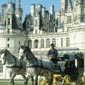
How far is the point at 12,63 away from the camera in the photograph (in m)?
20.2

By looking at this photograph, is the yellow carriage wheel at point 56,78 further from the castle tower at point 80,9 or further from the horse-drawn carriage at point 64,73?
the castle tower at point 80,9

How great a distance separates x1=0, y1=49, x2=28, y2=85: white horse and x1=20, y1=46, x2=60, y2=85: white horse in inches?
47.4

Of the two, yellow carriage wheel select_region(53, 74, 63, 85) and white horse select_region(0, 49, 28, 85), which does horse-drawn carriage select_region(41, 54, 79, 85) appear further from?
white horse select_region(0, 49, 28, 85)

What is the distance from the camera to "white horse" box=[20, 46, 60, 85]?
18625mm

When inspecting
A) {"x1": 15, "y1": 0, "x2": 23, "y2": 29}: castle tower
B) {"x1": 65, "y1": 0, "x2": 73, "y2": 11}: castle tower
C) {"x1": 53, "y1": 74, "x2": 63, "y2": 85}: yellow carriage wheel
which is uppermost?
{"x1": 65, "y1": 0, "x2": 73, "y2": 11}: castle tower

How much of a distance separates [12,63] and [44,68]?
1.98 metres

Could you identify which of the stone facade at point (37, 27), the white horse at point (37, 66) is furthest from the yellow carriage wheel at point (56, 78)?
the stone facade at point (37, 27)

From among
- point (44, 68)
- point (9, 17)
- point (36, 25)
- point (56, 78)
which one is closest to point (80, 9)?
point (36, 25)

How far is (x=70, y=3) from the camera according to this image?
75.3m

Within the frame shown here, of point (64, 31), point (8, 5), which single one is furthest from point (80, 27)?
point (8, 5)

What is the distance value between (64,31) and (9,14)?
12931 mm

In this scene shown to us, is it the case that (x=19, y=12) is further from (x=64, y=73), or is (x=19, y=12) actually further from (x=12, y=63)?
(x=64, y=73)

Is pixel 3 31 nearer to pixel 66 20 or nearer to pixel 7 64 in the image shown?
pixel 66 20

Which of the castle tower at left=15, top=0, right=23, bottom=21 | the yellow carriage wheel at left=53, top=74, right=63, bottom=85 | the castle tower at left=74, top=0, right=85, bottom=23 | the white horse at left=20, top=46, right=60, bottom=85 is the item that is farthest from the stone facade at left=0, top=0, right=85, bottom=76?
the yellow carriage wheel at left=53, top=74, right=63, bottom=85
